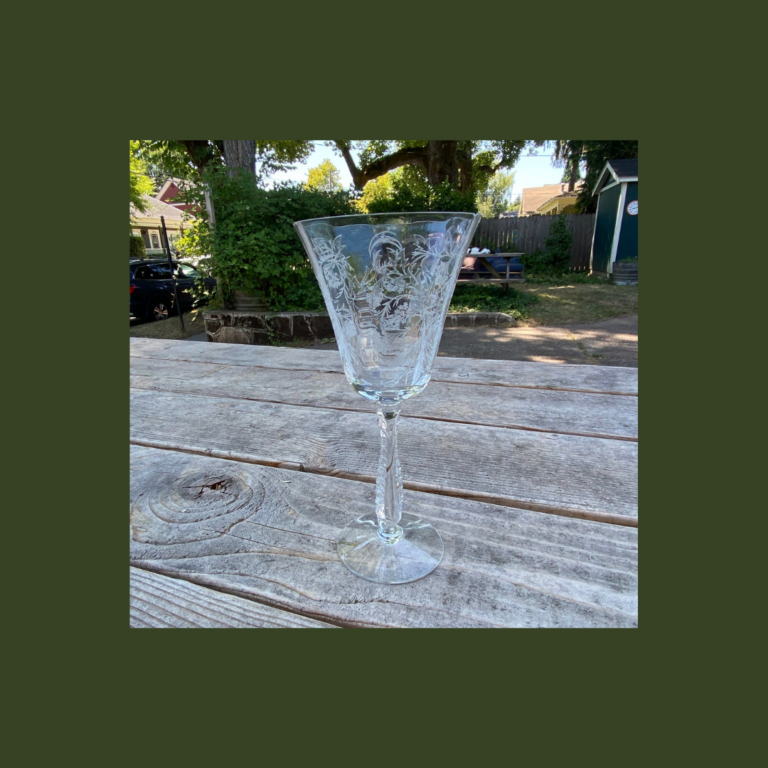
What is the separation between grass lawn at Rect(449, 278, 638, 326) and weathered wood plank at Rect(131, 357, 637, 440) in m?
6.59

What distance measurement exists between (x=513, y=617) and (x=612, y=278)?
1355 centimetres

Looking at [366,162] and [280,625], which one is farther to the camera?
[366,162]

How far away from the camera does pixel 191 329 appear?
8.45 meters

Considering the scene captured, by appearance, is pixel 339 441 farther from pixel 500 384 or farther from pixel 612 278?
pixel 612 278

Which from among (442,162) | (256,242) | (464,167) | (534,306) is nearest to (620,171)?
(442,162)

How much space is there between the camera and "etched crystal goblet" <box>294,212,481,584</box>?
0.79 m

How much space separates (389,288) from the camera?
2.68 ft

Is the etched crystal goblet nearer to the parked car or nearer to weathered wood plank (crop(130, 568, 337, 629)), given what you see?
weathered wood plank (crop(130, 568, 337, 629))

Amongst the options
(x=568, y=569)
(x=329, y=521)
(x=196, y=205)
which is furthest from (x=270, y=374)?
(x=196, y=205)

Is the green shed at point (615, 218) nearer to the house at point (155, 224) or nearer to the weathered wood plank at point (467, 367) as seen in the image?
the weathered wood plank at point (467, 367)

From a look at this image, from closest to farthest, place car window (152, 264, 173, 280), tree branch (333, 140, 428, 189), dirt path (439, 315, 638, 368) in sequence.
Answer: dirt path (439, 315, 638, 368)
car window (152, 264, 173, 280)
tree branch (333, 140, 428, 189)

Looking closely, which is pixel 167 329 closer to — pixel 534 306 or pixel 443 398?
pixel 534 306

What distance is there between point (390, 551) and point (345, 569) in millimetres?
101

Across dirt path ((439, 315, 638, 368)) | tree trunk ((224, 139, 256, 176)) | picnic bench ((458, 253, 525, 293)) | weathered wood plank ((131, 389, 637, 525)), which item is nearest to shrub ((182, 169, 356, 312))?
tree trunk ((224, 139, 256, 176))
